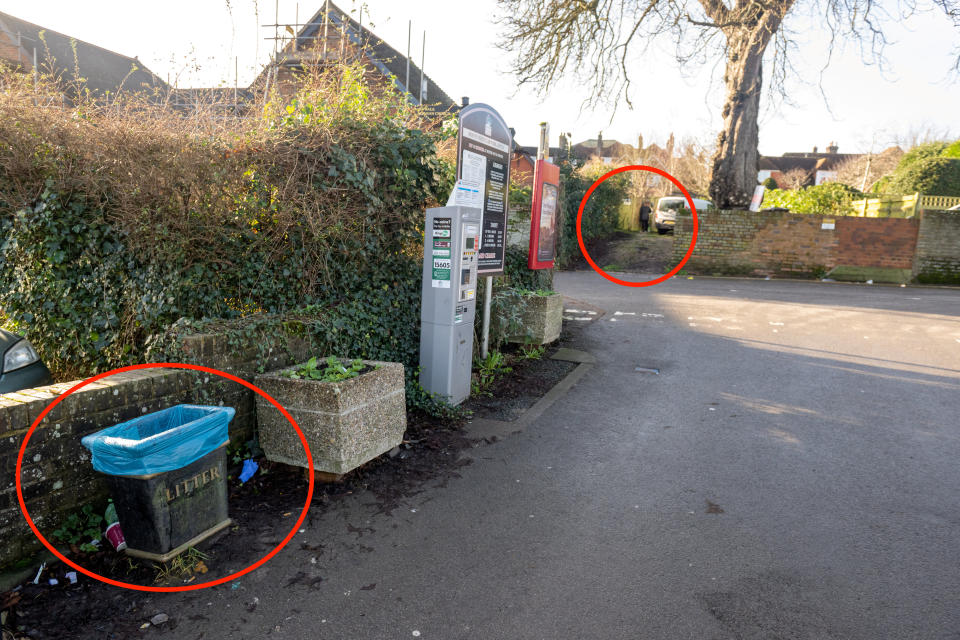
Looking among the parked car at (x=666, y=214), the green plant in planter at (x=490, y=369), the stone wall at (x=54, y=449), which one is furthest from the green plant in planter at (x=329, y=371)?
the parked car at (x=666, y=214)

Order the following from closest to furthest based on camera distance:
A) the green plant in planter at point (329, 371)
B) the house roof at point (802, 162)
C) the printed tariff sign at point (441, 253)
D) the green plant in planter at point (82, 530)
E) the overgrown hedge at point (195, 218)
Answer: the green plant in planter at point (82, 530) → the green plant in planter at point (329, 371) → the overgrown hedge at point (195, 218) → the printed tariff sign at point (441, 253) → the house roof at point (802, 162)

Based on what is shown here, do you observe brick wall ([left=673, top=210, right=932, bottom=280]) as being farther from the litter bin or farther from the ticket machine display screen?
the litter bin

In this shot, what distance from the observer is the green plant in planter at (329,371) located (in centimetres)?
434

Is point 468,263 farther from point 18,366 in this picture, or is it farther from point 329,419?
point 18,366

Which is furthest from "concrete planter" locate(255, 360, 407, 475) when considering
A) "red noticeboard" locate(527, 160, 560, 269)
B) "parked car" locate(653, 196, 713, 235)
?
"parked car" locate(653, 196, 713, 235)

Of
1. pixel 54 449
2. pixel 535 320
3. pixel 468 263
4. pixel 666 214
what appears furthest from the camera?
pixel 666 214

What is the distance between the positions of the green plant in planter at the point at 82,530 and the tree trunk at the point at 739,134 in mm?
18028

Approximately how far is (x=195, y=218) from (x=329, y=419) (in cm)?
212

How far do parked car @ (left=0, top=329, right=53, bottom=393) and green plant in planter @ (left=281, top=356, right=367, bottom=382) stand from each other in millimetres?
1906

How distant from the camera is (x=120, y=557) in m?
3.33

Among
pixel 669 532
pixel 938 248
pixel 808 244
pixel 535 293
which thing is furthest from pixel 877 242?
pixel 669 532

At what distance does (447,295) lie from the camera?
221 inches

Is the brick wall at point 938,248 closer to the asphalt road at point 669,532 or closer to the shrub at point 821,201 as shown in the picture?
the shrub at point 821,201

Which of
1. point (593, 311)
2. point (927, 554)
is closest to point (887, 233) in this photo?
point (593, 311)
